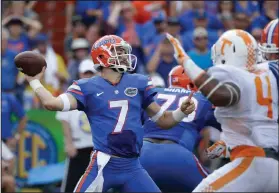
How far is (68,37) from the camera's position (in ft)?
43.4

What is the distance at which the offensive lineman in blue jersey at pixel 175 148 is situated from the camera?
25.8 feet

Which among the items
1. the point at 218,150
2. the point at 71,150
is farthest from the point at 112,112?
the point at 71,150

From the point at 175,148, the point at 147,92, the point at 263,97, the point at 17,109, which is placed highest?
the point at 263,97

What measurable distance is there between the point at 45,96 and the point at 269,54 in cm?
195

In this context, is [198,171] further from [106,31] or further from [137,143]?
[106,31]

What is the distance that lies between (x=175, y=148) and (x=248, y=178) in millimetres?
1855

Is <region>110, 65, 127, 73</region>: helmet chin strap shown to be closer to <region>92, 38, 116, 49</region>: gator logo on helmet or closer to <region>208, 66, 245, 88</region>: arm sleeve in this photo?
<region>92, 38, 116, 49</region>: gator logo on helmet

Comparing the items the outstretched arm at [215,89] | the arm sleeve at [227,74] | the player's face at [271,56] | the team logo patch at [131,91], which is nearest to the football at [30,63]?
the team logo patch at [131,91]

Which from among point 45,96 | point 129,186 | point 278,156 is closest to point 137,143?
point 129,186

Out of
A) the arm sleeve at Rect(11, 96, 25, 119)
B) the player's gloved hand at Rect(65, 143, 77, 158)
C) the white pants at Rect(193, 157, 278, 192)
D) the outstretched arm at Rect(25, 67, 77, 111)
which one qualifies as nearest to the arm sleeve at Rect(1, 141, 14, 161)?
the arm sleeve at Rect(11, 96, 25, 119)

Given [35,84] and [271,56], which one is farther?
[271,56]

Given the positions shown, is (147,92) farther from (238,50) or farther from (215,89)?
(215,89)

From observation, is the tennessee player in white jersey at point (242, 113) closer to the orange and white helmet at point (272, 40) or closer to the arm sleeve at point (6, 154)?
the orange and white helmet at point (272, 40)

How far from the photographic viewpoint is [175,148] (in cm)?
789
